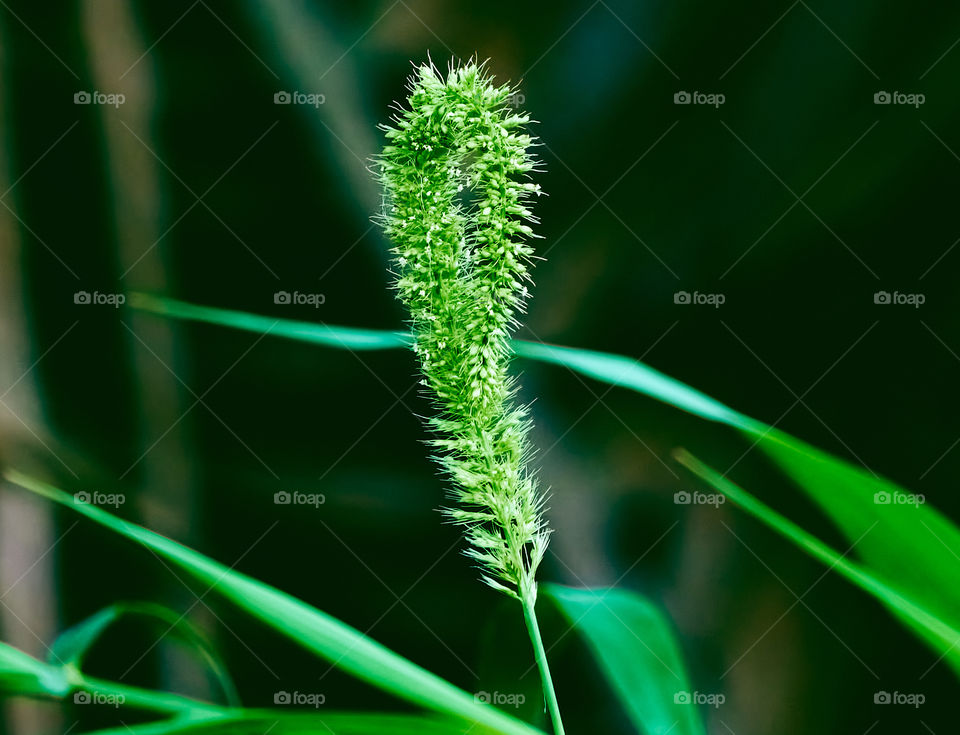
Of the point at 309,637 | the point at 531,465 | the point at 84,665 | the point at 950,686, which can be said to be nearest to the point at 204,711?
the point at 84,665

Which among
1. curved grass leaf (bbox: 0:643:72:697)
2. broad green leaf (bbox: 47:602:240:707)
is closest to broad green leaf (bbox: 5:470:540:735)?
curved grass leaf (bbox: 0:643:72:697)

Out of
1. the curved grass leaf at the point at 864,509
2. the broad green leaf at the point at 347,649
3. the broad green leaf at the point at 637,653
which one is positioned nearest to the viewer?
the broad green leaf at the point at 347,649

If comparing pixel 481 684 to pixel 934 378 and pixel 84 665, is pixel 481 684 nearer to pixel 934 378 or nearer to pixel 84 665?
pixel 84 665

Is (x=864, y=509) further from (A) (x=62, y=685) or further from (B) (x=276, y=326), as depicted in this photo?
(A) (x=62, y=685)

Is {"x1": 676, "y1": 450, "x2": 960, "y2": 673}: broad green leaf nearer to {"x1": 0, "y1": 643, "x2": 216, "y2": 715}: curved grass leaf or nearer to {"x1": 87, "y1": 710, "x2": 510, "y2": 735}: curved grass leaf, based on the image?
{"x1": 87, "y1": 710, "x2": 510, "y2": 735}: curved grass leaf

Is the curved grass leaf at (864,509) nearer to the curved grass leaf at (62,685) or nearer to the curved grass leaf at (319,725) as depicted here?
the curved grass leaf at (319,725)

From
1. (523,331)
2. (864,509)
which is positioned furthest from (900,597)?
(523,331)

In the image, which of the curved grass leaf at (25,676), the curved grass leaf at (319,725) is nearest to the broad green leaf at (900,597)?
the curved grass leaf at (319,725)
